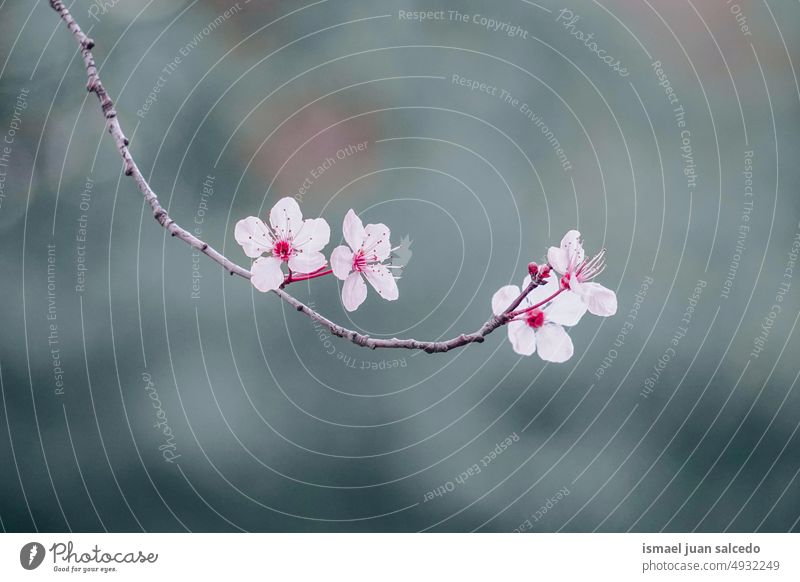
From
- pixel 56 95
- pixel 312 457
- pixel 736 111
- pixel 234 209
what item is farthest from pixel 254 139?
pixel 736 111

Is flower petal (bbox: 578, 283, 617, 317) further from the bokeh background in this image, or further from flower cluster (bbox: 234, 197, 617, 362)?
the bokeh background

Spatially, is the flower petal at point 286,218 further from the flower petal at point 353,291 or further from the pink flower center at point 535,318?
the pink flower center at point 535,318

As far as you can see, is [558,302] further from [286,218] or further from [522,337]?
[286,218]

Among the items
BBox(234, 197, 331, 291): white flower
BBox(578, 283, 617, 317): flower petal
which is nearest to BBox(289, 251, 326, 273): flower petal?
BBox(234, 197, 331, 291): white flower

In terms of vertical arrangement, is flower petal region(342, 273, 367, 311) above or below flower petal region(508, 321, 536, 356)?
above
